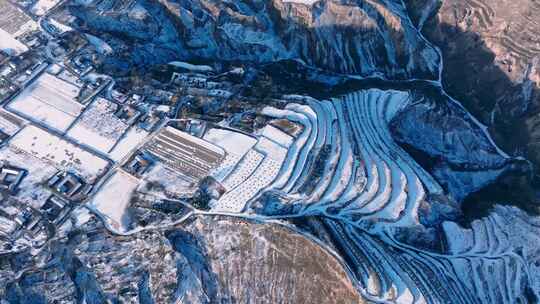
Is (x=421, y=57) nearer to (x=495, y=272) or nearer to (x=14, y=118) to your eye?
(x=495, y=272)

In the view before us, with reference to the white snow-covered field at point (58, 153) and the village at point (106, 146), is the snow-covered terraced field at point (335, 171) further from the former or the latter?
the white snow-covered field at point (58, 153)

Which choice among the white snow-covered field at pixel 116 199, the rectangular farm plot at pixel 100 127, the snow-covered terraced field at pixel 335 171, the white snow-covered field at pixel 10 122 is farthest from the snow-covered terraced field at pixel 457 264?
the white snow-covered field at pixel 10 122

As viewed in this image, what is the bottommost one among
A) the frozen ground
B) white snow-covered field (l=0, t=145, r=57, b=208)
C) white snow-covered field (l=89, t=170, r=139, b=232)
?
white snow-covered field (l=0, t=145, r=57, b=208)

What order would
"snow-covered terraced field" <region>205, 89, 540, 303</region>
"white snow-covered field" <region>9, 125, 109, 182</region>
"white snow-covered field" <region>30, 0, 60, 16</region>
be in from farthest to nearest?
"white snow-covered field" <region>30, 0, 60, 16</region>
"white snow-covered field" <region>9, 125, 109, 182</region>
"snow-covered terraced field" <region>205, 89, 540, 303</region>

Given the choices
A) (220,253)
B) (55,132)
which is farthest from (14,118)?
(220,253)

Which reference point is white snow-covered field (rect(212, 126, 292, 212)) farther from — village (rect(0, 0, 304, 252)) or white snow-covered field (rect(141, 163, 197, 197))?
white snow-covered field (rect(141, 163, 197, 197))

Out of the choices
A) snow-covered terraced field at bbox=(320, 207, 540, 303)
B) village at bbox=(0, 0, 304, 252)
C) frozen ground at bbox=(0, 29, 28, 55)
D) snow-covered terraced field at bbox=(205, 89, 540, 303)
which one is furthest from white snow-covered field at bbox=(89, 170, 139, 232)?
frozen ground at bbox=(0, 29, 28, 55)
